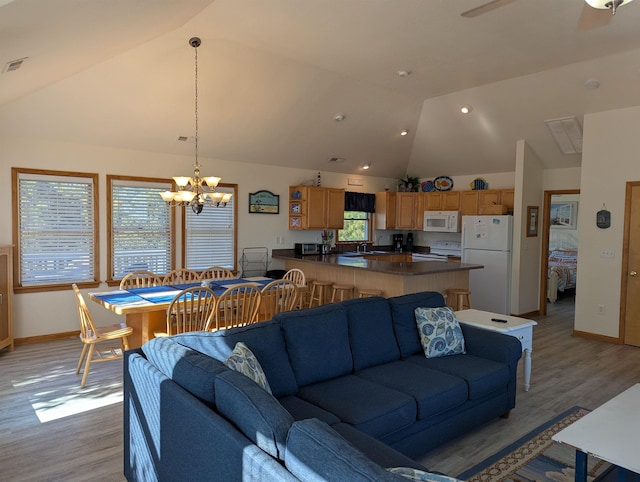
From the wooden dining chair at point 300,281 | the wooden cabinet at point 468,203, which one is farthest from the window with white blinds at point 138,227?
the wooden cabinet at point 468,203

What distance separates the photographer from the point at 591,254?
5.89 meters

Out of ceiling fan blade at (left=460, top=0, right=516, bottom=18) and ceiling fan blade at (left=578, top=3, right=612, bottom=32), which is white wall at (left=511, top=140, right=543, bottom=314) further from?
ceiling fan blade at (left=460, top=0, right=516, bottom=18)

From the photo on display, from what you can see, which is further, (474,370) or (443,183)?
(443,183)

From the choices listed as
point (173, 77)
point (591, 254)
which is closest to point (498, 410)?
point (591, 254)

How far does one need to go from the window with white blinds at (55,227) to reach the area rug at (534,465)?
16.5 ft

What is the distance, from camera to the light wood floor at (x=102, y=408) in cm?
273

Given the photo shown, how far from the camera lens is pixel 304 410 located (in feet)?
7.91

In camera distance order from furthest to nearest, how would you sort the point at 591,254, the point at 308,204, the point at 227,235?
the point at 308,204, the point at 227,235, the point at 591,254

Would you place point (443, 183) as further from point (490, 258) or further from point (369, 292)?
point (369, 292)

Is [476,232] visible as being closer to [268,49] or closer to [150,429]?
[268,49]

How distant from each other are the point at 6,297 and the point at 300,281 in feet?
11.1

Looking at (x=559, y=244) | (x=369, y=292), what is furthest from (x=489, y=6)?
(x=559, y=244)

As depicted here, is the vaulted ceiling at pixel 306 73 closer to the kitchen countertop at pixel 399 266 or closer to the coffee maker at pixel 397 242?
the kitchen countertop at pixel 399 266

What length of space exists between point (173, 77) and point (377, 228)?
5.33 metres
